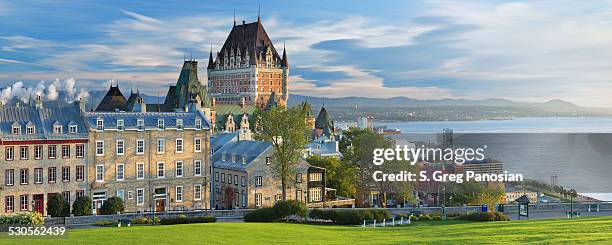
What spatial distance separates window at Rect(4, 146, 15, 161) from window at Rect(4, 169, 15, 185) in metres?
0.98

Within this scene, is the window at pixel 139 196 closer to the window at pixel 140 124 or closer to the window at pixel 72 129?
the window at pixel 140 124

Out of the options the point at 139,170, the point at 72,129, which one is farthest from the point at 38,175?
the point at 139,170

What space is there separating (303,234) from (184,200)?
32.7 meters

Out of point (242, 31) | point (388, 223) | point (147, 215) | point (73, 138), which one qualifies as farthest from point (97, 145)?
point (242, 31)

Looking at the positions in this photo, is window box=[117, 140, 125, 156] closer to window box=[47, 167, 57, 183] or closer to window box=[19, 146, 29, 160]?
window box=[47, 167, 57, 183]

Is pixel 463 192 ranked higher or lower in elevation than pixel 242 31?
lower

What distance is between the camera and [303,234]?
3381 cm

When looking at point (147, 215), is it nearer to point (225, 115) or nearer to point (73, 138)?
point (73, 138)

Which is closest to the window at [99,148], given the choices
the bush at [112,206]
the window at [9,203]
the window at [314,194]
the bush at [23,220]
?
the bush at [112,206]

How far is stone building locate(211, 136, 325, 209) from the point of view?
67.0 metres

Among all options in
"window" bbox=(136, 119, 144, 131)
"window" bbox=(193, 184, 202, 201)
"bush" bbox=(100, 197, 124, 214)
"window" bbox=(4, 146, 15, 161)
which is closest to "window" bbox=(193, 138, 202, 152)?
"window" bbox=(193, 184, 202, 201)

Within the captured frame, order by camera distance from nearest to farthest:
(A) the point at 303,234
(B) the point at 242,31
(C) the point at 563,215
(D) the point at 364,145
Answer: (A) the point at 303,234 < (C) the point at 563,215 < (D) the point at 364,145 < (B) the point at 242,31

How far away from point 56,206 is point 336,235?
30.2 meters

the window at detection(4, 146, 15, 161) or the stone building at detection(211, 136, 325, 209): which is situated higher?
the window at detection(4, 146, 15, 161)
